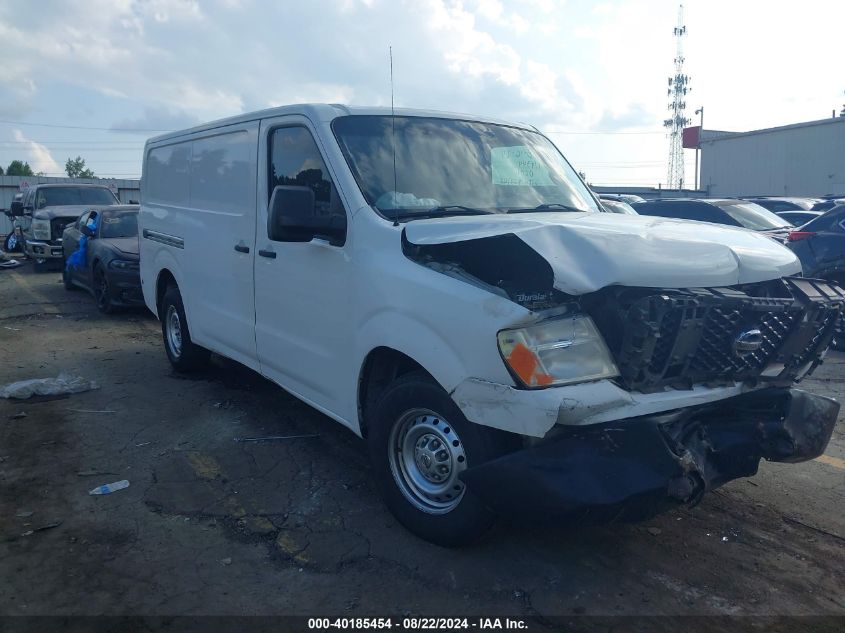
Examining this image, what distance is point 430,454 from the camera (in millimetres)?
3811

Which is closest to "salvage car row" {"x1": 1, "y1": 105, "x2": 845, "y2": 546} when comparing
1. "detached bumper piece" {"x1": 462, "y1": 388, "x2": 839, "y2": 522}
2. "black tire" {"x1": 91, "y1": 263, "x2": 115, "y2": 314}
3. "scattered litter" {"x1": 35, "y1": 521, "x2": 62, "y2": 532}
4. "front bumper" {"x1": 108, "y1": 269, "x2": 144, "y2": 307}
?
"detached bumper piece" {"x1": 462, "y1": 388, "x2": 839, "y2": 522}

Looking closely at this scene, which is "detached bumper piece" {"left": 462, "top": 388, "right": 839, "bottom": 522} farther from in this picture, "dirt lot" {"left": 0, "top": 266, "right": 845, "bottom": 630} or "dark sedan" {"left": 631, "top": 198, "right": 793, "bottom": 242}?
"dark sedan" {"left": 631, "top": 198, "right": 793, "bottom": 242}

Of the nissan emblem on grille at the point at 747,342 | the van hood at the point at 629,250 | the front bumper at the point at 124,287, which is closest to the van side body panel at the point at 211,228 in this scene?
the van hood at the point at 629,250

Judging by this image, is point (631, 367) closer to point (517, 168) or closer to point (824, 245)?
point (517, 168)

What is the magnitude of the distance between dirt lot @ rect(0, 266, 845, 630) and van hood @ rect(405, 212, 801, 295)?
136 centimetres

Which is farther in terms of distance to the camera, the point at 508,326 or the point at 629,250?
the point at 629,250

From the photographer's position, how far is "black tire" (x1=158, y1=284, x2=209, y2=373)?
721 centimetres

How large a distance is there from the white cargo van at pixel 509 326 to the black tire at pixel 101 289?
22.9 ft

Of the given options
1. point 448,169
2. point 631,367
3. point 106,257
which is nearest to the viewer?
point 631,367

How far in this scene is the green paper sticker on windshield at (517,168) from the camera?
488 centimetres

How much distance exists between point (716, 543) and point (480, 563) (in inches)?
50.0

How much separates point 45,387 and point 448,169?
4.48 meters

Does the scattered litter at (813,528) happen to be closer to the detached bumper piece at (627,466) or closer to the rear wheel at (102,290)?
the detached bumper piece at (627,466)

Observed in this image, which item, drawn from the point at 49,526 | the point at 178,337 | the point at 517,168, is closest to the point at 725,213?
the point at 517,168
